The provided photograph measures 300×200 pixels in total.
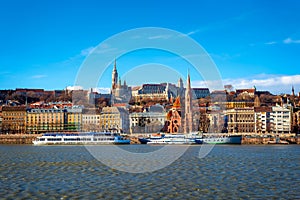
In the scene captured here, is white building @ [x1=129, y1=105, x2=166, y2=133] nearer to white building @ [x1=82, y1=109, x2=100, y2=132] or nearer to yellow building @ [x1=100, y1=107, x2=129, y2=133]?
yellow building @ [x1=100, y1=107, x2=129, y2=133]

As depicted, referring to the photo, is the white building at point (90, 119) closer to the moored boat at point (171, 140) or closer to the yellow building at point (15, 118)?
the yellow building at point (15, 118)

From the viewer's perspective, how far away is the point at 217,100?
103m

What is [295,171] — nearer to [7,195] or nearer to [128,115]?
[7,195]

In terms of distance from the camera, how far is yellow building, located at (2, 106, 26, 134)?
3103 inches

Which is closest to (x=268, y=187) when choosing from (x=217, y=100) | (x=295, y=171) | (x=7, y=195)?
(x=295, y=171)

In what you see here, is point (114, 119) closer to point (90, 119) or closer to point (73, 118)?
point (90, 119)

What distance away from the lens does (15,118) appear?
80.2 m

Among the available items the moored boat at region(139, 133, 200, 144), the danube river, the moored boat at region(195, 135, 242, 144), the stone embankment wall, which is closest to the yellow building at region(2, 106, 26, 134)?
the stone embankment wall

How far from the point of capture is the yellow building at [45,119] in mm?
79500

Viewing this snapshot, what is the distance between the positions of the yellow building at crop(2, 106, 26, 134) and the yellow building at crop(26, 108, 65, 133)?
93 centimetres

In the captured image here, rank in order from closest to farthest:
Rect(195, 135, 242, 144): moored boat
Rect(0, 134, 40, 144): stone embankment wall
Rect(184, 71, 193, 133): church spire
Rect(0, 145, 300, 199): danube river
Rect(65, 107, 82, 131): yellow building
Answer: Rect(0, 145, 300, 199): danube river, Rect(195, 135, 242, 144): moored boat, Rect(0, 134, 40, 144): stone embankment wall, Rect(184, 71, 193, 133): church spire, Rect(65, 107, 82, 131): yellow building

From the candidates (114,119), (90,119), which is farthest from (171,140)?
(90,119)

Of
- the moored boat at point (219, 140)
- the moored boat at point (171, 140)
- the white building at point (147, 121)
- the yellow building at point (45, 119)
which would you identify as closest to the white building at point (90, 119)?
the yellow building at point (45, 119)

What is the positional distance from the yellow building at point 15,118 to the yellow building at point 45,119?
927 millimetres
